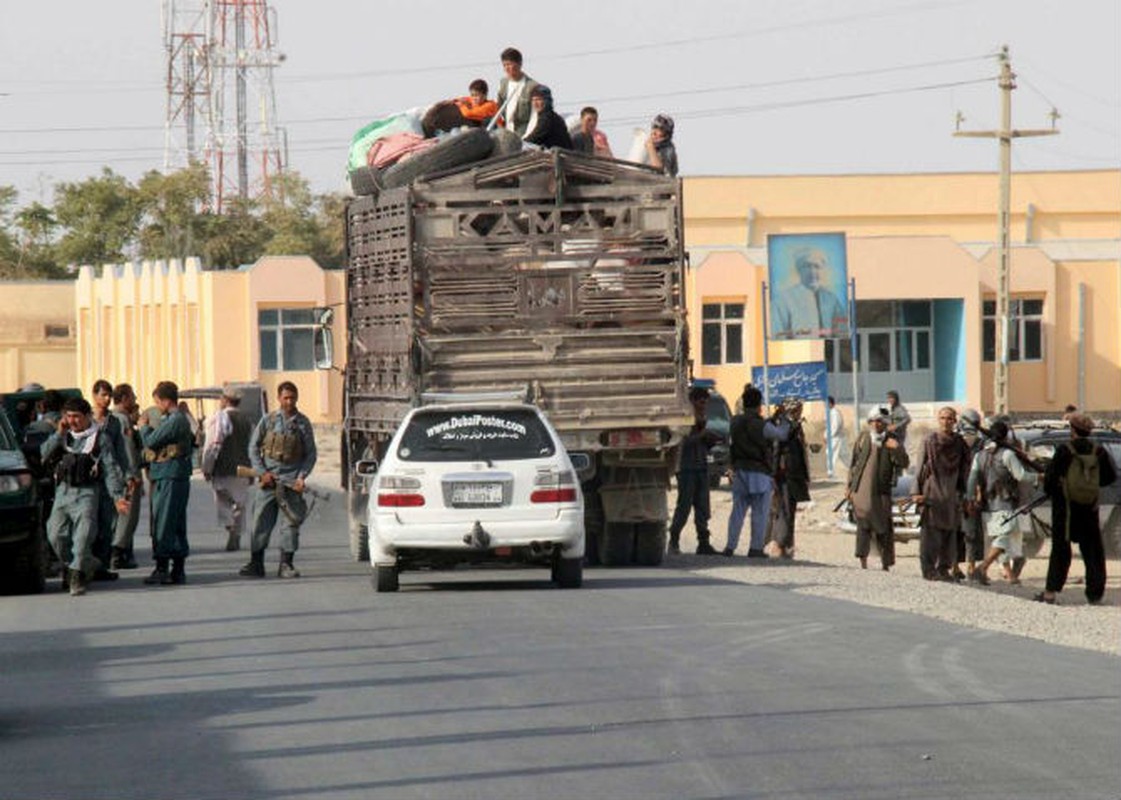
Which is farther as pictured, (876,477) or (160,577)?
(876,477)

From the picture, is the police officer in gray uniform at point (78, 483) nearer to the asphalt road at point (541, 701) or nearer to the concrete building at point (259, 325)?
the asphalt road at point (541, 701)

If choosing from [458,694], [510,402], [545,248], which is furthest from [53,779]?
[545,248]

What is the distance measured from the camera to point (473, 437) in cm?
2070

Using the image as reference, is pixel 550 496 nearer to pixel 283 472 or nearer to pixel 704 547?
pixel 283 472

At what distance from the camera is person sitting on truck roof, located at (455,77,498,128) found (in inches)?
974

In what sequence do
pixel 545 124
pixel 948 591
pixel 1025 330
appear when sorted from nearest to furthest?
1. pixel 948 591
2. pixel 545 124
3. pixel 1025 330

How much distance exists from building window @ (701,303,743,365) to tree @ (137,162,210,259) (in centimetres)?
3436

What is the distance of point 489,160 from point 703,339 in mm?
47818

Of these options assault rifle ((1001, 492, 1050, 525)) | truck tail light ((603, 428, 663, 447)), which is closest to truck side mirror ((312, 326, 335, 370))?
truck tail light ((603, 428, 663, 447))

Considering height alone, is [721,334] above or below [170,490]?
above

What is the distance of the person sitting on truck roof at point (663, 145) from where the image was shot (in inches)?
952

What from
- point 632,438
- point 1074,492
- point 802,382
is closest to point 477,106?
point 632,438

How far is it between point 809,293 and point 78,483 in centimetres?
3788

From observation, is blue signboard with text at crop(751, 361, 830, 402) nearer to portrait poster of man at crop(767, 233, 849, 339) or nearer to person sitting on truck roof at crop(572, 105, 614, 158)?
portrait poster of man at crop(767, 233, 849, 339)
